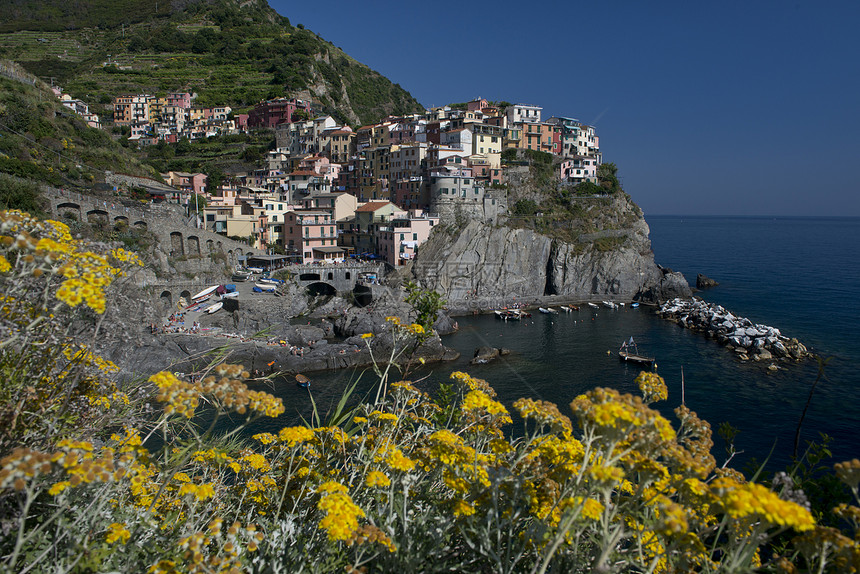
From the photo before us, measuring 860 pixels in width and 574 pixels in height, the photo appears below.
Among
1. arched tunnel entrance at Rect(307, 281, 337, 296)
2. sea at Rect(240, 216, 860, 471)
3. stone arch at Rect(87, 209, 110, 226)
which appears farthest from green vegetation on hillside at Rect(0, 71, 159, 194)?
sea at Rect(240, 216, 860, 471)

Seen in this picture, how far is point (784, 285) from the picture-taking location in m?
43.2

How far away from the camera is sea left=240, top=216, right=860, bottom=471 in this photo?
16500 mm

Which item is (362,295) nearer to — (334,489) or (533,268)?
(533,268)

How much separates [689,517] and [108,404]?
3230mm

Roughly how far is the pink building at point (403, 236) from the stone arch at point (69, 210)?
18.9 m

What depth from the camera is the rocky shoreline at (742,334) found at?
79.1ft

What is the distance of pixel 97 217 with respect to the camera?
2697cm

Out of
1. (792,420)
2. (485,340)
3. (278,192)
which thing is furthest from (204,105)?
(792,420)

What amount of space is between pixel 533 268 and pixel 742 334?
1534 cm

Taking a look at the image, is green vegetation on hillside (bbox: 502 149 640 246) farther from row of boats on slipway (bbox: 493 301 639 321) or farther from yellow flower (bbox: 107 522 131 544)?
yellow flower (bbox: 107 522 131 544)

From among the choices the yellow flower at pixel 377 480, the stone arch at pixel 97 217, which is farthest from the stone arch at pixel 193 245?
the yellow flower at pixel 377 480

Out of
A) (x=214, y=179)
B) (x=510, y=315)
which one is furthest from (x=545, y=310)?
(x=214, y=179)

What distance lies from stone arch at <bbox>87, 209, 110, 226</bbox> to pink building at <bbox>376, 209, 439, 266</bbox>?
57.8ft

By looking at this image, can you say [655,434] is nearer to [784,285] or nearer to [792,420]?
[792,420]
